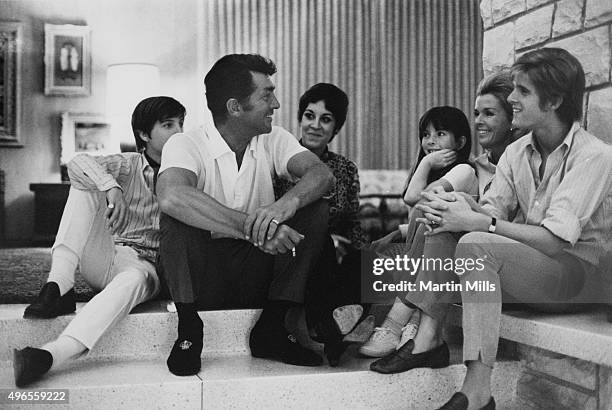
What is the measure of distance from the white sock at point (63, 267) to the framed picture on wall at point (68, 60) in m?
0.62

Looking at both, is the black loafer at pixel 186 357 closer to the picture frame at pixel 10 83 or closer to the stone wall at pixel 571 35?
the picture frame at pixel 10 83

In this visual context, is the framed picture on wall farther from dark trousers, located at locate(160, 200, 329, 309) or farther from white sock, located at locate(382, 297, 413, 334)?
white sock, located at locate(382, 297, 413, 334)

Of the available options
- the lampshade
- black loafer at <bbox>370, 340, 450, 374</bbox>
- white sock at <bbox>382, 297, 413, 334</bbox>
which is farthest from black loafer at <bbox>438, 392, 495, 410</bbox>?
the lampshade

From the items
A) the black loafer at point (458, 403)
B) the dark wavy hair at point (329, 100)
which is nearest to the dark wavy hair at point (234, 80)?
the dark wavy hair at point (329, 100)

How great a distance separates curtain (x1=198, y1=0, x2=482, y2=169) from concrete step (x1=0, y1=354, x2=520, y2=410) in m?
1.01

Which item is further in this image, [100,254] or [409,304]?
[100,254]

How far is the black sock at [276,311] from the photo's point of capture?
151 cm

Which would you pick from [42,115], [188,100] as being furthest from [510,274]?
[42,115]

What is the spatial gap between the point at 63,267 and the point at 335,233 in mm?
694

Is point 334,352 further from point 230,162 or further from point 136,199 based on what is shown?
point 136,199

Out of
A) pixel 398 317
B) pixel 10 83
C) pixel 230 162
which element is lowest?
pixel 398 317

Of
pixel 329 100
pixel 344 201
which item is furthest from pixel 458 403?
pixel 329 100

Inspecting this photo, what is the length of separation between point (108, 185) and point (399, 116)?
1.35m

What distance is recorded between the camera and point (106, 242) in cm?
159
